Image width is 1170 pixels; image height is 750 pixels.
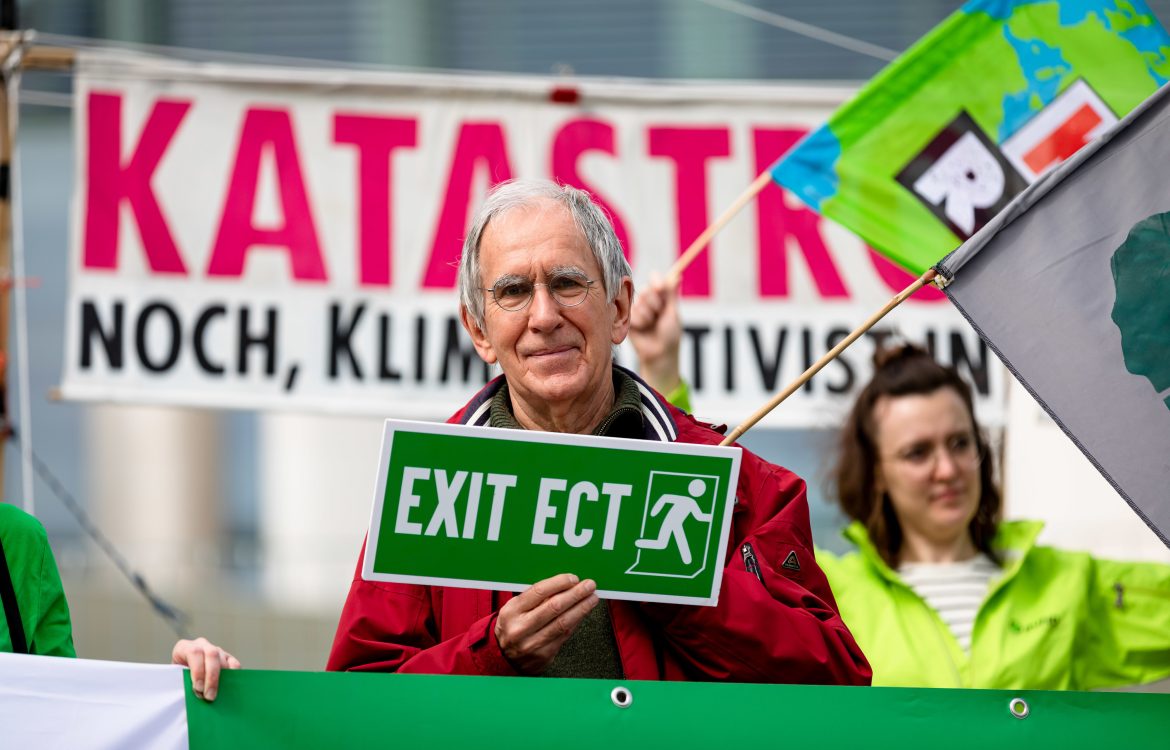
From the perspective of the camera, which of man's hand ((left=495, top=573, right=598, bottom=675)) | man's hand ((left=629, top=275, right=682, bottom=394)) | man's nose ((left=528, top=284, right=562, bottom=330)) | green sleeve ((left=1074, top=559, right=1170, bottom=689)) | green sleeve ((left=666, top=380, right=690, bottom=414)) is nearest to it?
man's hand ((left=495, top=573, right=598, bottom=675))

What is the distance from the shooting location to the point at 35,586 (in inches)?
93.1

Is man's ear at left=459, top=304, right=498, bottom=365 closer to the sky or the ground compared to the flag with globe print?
closer to the ground

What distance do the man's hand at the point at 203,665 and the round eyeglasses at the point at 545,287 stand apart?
595 millimetres

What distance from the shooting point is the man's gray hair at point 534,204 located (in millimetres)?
2338

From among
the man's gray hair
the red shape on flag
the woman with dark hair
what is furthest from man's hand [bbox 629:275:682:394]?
the man's gray hair

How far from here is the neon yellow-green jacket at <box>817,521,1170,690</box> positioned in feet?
10.6

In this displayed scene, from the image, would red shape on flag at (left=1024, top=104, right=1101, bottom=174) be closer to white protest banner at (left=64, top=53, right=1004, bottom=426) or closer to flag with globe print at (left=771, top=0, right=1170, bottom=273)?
flag with globe print at (left=771, top=0, right=1170, bottom=273)

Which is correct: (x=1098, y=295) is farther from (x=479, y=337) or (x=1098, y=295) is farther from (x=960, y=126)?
(x=960, y=126)

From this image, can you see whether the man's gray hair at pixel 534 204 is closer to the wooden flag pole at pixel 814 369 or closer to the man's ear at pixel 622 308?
the man's ear at pixel 622 308

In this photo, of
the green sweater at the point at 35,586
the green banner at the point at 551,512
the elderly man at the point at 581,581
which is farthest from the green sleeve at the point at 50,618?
the green banner at the point at 551,512

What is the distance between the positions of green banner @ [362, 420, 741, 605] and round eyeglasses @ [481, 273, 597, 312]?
0.31 metres

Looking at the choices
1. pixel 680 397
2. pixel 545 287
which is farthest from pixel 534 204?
pixel 680 397

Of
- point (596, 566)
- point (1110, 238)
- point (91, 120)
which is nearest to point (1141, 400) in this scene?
point (1110, 238)

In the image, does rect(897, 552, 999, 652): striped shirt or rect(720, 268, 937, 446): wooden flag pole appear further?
rect(897, 552, 999, 652): striped shirt
